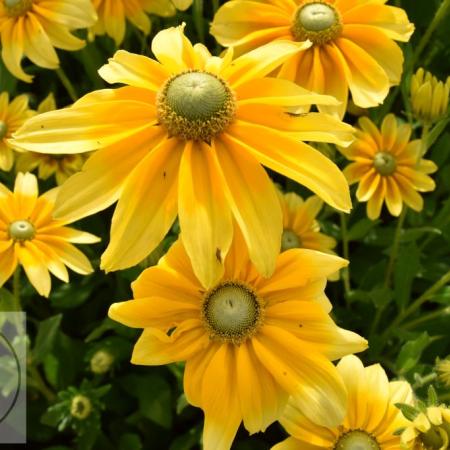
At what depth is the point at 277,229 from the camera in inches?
35.6

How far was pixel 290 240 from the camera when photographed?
145 centimetres

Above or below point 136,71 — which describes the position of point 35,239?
below

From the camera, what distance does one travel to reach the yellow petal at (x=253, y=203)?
885mm

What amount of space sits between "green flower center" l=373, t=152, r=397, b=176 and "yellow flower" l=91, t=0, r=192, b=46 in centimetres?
52

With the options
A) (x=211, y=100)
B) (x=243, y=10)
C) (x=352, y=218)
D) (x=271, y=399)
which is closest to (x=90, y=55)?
(x=243, y=10)

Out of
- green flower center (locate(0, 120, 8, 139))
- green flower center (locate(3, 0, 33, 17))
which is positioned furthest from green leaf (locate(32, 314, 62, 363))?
green flower center (locate(3, 0, 33, 17))

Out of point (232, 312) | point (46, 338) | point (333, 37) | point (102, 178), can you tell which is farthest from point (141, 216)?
point (46, 338)

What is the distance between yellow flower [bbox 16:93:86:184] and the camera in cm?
152

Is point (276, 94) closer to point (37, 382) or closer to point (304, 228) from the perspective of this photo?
point (304, 228)

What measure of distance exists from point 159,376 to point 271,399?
1.93 ft

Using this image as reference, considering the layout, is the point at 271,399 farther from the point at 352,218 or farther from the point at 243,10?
the point at 352,218

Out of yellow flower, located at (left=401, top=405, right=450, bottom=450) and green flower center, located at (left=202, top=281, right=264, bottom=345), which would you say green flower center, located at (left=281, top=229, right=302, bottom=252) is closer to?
green flower center, located at (left=202, top=281, right=264, bottom=345)

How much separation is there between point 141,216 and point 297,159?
0.21 metres
